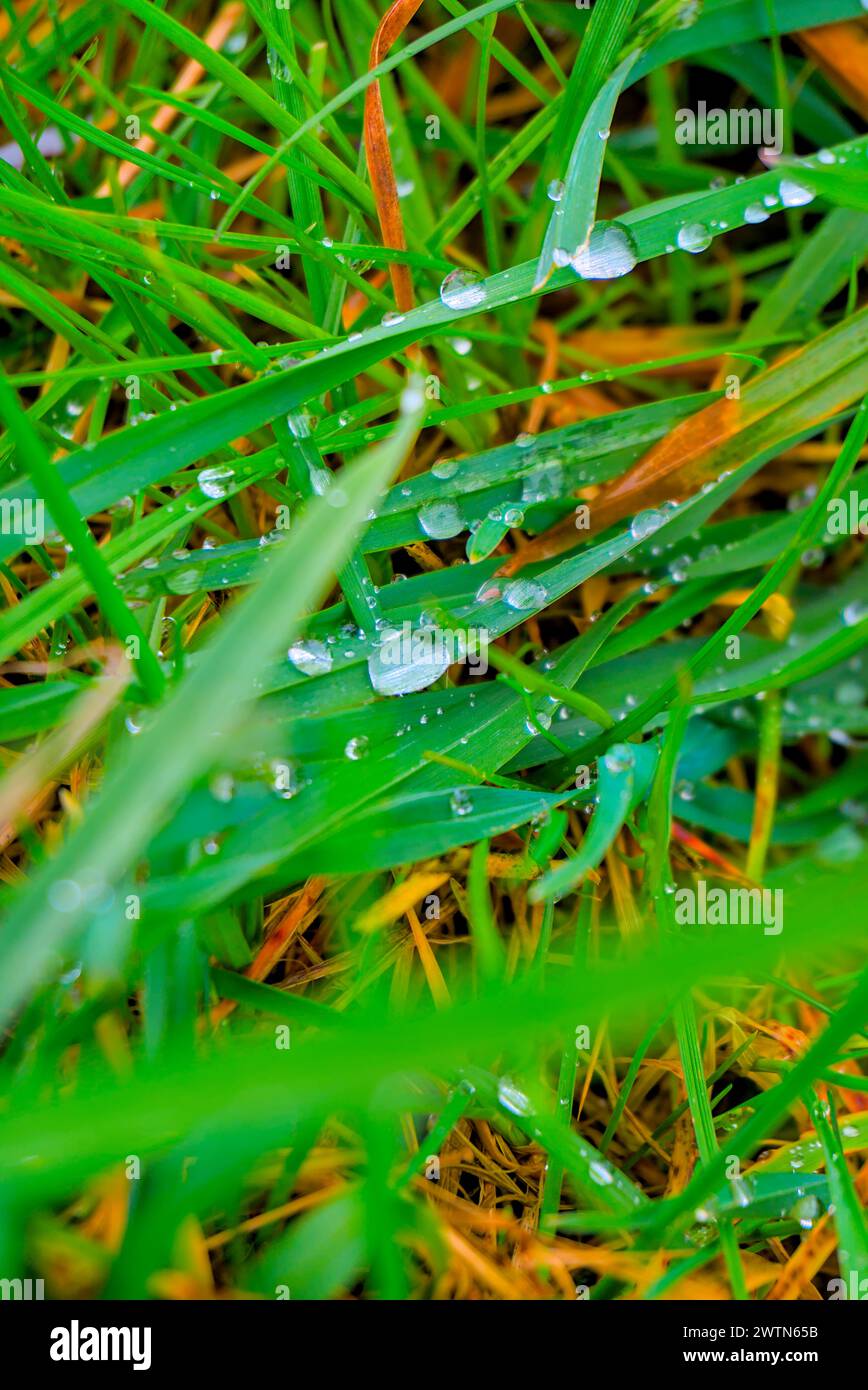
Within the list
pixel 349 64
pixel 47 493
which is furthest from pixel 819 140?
pixel 47 493

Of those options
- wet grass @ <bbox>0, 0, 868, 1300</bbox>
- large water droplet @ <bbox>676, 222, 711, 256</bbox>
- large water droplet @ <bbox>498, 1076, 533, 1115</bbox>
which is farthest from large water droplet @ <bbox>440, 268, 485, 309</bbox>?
large water droplet @ <bbox>498, 1076, 533, 1115</bbox>

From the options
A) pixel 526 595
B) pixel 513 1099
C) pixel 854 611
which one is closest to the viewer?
pixel 513 1099

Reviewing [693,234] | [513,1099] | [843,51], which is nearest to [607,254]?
[693,234]

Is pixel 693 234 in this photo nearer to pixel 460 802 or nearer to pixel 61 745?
pixel 460 802

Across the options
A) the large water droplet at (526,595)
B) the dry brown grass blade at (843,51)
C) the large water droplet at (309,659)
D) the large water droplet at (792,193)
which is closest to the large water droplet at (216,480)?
the large water droplet at (309,659)

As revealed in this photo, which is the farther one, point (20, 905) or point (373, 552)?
point (373, 552)

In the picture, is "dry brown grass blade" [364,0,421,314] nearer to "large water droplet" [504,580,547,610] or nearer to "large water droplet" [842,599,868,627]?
"large water droplet" [504,580,547,610]

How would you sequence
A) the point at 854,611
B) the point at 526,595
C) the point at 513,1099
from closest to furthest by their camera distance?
the point at 513,1099 → the point at 526,595 → the point at 854,611

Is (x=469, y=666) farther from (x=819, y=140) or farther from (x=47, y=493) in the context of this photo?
(x=819, y=140)

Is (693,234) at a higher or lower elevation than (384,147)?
lower
